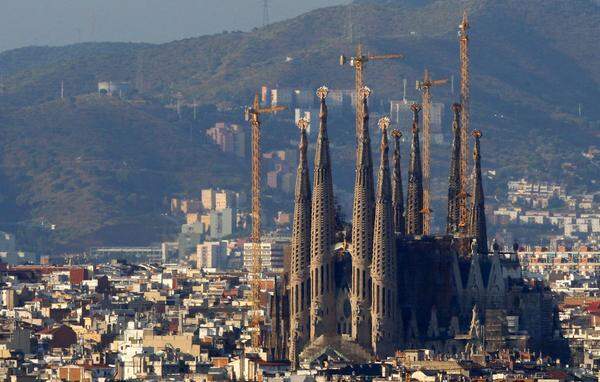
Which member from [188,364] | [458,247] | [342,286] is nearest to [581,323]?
[458,247]

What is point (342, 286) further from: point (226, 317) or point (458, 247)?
point (226, 317)

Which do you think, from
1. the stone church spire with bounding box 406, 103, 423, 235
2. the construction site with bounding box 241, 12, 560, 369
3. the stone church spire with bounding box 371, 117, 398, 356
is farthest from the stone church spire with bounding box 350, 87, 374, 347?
the stone church spire with bounding box 406, 103, 423, 235

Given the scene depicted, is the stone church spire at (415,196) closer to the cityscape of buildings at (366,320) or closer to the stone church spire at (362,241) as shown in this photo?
the cityscape of buildings at (366,320)

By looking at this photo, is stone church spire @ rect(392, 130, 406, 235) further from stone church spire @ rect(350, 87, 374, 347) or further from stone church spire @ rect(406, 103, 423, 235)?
stone church spire @ rect(350, 87, 374, 347)

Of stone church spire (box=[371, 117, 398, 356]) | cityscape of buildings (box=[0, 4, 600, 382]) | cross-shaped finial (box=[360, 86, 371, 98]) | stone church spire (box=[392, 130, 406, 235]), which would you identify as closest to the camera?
cityscape of buildings (box=[0, 4, 600, 382])

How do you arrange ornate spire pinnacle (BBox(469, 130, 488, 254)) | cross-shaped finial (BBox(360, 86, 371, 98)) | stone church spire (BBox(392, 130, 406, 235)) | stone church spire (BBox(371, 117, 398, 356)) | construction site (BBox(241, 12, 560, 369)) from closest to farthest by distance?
stone church spire (BBox(371, 117, 398, 356)) < construction site (BBox(241, 12, 560, 369)) < cross-shaped finial (BBox(360, 86, 371, 98)) < stone church spire (BBox(392, 130, 406, 235)) < ornate spire pinnacle (BBox(469, 130, 488, 254))

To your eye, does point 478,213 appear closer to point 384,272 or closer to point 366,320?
point 384,272
